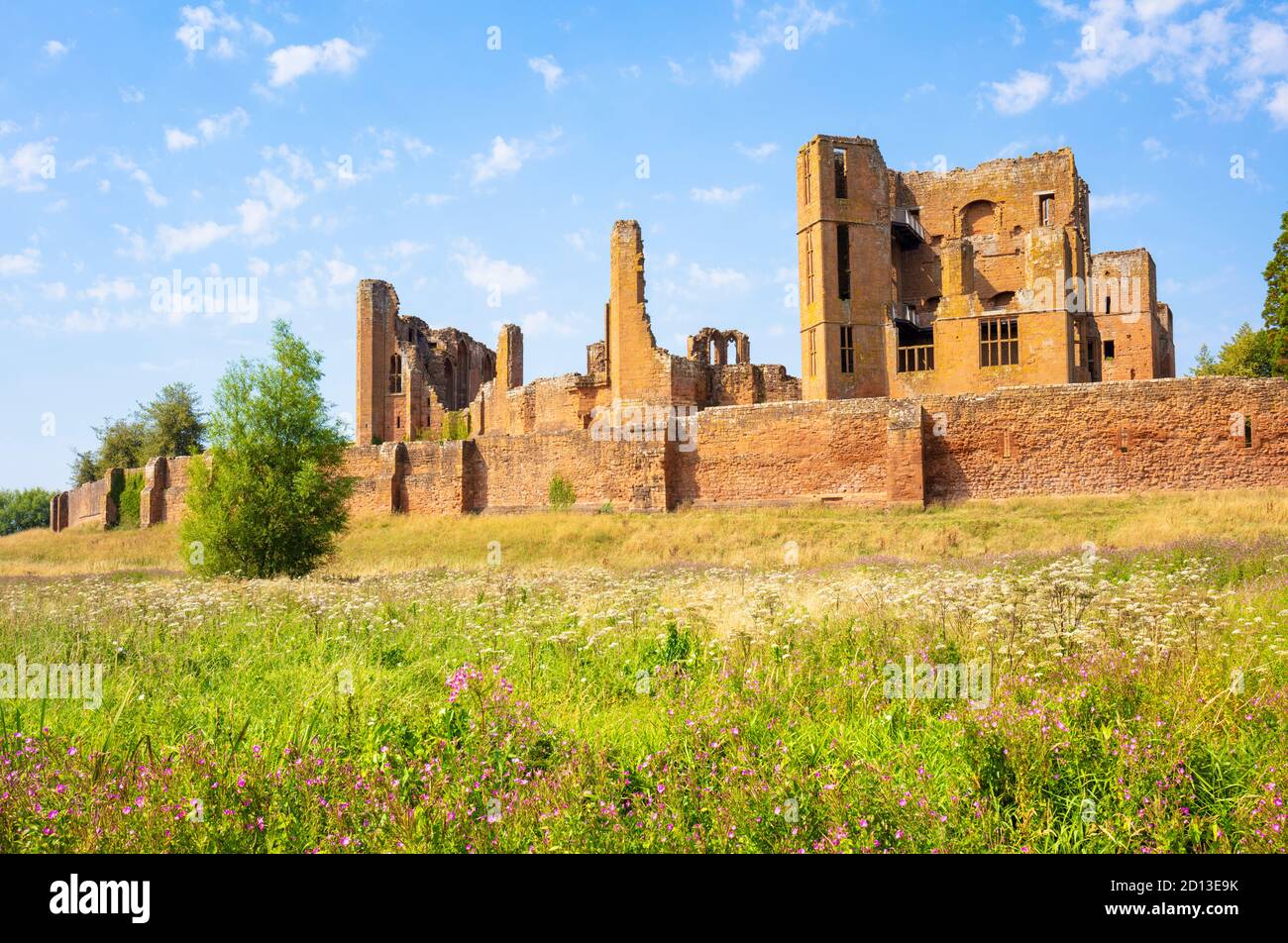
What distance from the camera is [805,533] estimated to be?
25797 millimetres

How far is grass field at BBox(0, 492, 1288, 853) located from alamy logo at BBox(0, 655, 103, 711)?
0.11m

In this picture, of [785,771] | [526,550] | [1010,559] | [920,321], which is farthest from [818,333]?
[785,771]

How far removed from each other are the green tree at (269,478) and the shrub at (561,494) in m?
11.5

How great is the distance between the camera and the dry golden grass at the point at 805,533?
69.3 feet

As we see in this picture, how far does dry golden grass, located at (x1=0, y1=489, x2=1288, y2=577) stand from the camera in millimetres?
21125

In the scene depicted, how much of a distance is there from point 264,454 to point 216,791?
18314mm

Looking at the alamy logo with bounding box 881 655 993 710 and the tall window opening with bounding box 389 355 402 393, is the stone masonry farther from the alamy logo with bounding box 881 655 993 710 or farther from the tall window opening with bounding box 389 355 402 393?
the alamy logo with bounding box 881 655 993 710

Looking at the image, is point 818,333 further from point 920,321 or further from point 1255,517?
point 1255,517

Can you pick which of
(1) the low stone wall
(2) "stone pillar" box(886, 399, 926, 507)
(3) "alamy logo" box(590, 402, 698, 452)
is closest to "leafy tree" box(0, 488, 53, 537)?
(1) the low stone wall

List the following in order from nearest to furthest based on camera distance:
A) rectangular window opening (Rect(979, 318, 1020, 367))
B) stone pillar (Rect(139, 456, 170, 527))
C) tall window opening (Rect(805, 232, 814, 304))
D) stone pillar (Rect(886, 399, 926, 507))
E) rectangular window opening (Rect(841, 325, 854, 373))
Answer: stone pillar (Rect(886, 399, 926, 507)) → rectangular window opening (Rect(979, 318, 1020, 367)) → rectangular window opening (Rect(841, 325, 854, 373)) → tall window opening (Rect(805, 232, 814, 304)) → stone pillar (Rect(139, 456, 170, 527))

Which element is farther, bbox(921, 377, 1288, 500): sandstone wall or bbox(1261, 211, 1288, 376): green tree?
bbox(1261, 211, 1288, 376): green tree
